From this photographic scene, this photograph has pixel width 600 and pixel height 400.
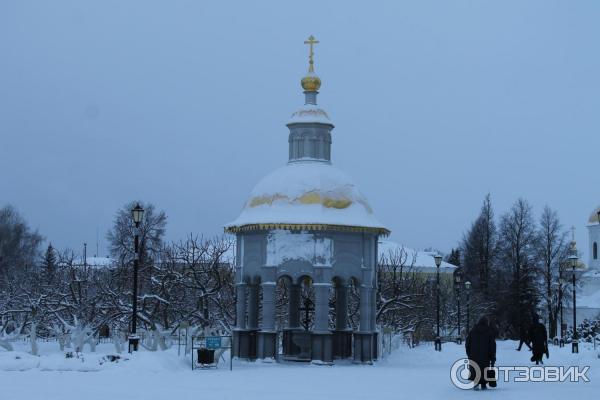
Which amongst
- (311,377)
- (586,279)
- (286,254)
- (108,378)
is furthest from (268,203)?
(586,279)

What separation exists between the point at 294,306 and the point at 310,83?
7986 mm

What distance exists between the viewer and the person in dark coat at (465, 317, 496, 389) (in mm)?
16891

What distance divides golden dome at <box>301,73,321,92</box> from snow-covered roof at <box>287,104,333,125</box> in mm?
693

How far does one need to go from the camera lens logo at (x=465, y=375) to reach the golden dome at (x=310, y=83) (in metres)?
12.5

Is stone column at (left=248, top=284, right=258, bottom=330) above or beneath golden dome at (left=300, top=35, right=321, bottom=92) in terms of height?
beneath

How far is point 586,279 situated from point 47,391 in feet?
255

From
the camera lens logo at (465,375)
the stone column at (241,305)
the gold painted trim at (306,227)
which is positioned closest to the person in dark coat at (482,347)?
the camera lens logo at (465,375)

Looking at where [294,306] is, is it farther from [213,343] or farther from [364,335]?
[213,343]

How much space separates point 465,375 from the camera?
64.7ft

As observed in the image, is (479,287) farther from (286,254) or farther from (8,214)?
(286,254)

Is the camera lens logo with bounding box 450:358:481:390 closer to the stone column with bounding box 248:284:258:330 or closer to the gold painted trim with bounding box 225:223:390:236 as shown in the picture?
the gold painted trim with bounding box 225:223:390:236

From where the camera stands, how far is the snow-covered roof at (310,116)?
94.8 ft

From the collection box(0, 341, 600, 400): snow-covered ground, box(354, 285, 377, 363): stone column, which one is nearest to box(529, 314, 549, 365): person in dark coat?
box(0, 341, 600, 400): snow-covered ground

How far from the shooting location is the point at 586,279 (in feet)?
284
